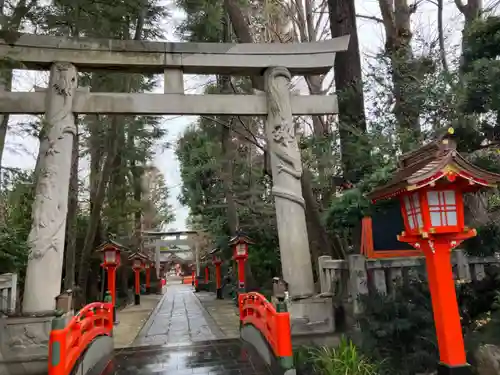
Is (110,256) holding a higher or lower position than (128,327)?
higher

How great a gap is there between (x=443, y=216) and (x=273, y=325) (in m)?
2.83

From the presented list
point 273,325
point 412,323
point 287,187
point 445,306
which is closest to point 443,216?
point 445,306

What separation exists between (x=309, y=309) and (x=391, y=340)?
6.86 ft

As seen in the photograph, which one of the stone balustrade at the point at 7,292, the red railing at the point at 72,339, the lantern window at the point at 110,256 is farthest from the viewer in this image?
the lantern window at the point at 110,256

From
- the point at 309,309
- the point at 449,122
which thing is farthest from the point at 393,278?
the point at 449,122

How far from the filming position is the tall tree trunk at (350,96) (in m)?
7.24

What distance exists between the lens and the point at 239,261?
51.2 ft

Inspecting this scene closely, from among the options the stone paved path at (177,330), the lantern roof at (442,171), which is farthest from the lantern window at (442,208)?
the stone paved path at (177,330)

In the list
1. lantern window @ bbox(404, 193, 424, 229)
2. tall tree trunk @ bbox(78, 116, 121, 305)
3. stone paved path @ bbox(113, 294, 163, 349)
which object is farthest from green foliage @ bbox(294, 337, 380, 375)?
tall tree trunk @ bbox(78, 116, 121, 305)

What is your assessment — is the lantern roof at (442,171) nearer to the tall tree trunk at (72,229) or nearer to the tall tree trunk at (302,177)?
the tall tree trunk at (302,177)

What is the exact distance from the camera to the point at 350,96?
8.04 meters

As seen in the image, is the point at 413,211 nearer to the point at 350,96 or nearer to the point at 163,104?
the point at 350,96

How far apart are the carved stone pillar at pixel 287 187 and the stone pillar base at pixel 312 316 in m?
0.19

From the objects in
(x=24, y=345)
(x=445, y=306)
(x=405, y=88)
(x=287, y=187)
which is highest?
(x=405, y=88)
